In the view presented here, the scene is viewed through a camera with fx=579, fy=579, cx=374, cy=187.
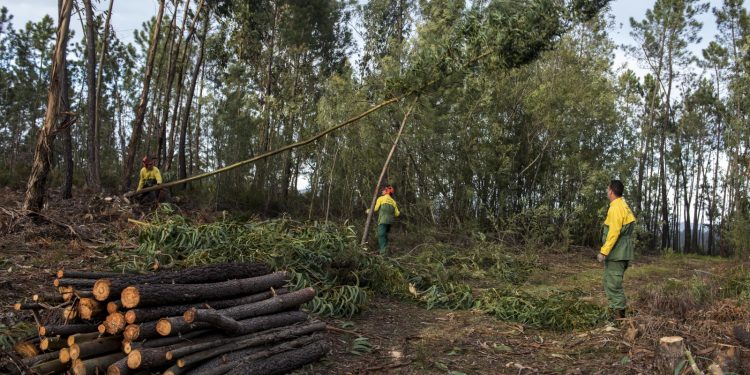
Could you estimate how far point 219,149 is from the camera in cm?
2548

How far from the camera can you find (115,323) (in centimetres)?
433

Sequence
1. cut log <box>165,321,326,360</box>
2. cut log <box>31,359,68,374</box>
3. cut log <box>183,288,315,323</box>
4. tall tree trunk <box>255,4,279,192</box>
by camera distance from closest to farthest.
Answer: cut log <box>31,359,68,374</box>, cut log <box>165,321,326,360</box>, cut log <box>183,288,315,323</box>, tall tree trunk <box>255,4,279,192</box>

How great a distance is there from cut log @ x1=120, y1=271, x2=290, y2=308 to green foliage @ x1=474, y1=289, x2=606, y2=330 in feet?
10.7

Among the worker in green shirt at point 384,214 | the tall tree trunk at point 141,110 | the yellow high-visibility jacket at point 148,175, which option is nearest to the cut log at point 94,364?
the worker in green shirt at point 384,214

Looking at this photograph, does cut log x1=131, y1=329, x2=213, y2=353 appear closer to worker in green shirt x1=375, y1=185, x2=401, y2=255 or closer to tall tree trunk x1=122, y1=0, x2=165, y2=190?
worker in green shirt x1=375, y1=185, x2=401, y2=255

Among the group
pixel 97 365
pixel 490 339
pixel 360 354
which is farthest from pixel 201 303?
pixel 490 339

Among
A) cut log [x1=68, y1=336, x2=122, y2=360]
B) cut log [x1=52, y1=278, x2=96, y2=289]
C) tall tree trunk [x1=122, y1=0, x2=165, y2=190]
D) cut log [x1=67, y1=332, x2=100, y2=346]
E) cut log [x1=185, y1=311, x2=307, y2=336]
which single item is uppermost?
tall tree trunk [x1=122, y1=0, x2=165, y2=190]

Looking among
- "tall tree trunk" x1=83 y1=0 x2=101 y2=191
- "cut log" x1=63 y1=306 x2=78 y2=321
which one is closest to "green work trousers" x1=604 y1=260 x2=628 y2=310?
"cut log" x1=63 y1=306 x2=78 y2=321

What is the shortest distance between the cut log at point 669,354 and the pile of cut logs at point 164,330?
9.62ft

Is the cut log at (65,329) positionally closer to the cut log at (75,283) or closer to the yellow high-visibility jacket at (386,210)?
the cut log at (75,283)

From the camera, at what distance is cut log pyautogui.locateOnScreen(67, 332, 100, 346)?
14.2 feet

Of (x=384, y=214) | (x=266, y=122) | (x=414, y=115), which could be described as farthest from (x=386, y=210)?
(x=266, y=122)

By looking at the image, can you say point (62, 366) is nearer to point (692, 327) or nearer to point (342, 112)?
point (692, 327)

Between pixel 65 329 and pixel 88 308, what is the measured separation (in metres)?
0.30
